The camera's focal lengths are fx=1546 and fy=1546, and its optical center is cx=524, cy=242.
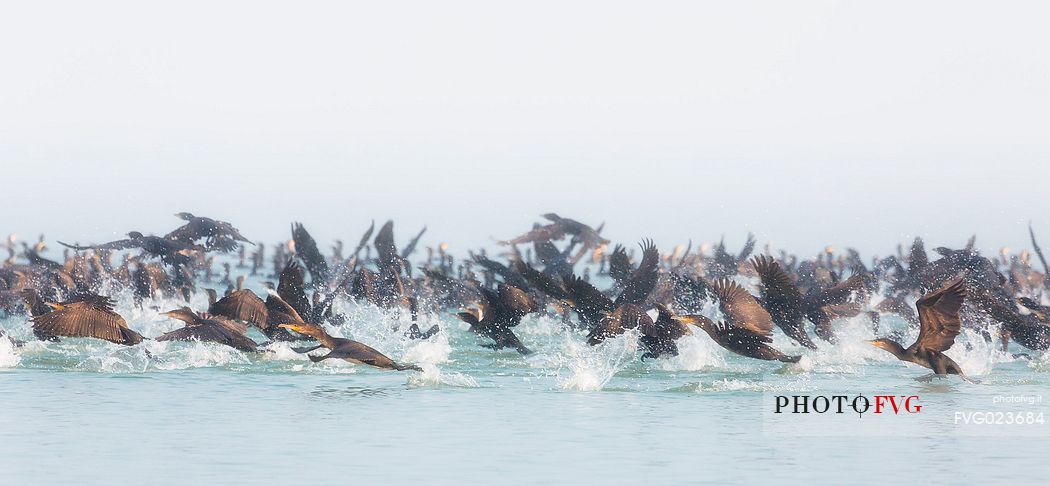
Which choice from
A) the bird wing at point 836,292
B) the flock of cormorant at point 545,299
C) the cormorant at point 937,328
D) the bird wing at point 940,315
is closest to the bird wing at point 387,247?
the flock of cormorant at point 545,299

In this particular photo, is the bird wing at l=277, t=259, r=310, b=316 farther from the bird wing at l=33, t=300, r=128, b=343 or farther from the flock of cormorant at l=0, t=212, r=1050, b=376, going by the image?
the bird wing at l=33, t=300, r=128, b=343

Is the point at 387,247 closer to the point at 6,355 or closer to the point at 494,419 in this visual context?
the point at 6,355

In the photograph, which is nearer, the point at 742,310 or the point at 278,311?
the point at 742,310

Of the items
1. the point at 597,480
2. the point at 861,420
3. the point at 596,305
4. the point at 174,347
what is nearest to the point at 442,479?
the point at 597,480

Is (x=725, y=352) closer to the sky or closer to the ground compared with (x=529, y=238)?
closer to the ground

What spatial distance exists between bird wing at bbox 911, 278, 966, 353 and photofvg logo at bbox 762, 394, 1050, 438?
742 mm

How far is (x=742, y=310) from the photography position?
19109mm

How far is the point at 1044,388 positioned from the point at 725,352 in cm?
524

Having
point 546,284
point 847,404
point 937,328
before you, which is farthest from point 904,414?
point 546,284

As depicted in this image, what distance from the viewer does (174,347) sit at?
24.0 metres

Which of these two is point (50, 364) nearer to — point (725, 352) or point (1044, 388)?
point (725, 352)

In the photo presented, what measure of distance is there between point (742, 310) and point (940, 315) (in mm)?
3046

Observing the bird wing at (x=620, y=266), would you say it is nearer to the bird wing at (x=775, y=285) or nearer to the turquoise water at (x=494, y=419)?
the turquoise water at (x=494, y=419)

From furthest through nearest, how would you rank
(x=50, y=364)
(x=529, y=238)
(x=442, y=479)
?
(x=529, y=238)
(x=50, y=364)
(x=442, y=479)
